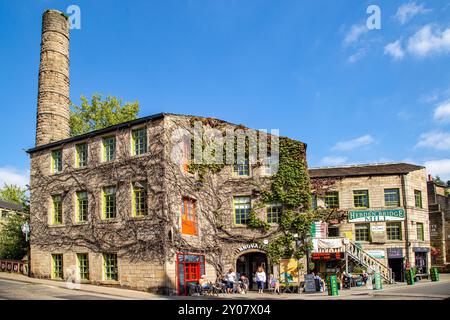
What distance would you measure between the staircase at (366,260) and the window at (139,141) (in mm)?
14408

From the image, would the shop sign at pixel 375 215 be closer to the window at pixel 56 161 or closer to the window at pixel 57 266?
the window at pixel 57 266

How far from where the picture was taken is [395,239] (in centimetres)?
3412

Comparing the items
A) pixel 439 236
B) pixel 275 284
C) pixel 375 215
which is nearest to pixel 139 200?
pixel 275 284

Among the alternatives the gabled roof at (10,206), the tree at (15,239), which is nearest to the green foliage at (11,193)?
the gabled roof at (10,206)

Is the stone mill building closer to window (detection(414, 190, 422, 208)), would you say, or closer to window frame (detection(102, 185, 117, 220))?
window frame (detection(102, 185, 117, 220))

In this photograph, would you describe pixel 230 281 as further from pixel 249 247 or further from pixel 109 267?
pixel 109 267

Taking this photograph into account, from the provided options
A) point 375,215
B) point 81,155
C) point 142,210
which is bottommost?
point 375,215

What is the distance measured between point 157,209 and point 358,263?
595 inches

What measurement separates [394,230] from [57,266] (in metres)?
22.9

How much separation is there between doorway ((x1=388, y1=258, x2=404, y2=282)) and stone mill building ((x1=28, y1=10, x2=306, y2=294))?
36.9 ft

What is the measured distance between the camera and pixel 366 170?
117ft

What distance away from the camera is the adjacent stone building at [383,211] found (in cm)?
3394
